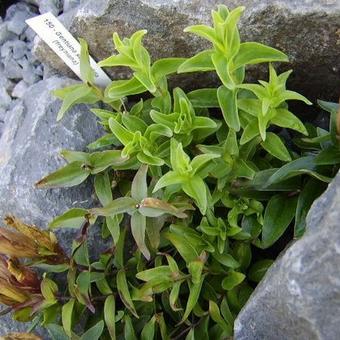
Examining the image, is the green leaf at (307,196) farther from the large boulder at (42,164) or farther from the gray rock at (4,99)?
the gray rock at (4,99)

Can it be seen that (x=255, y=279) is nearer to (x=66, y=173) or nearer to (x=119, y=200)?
(x=119, y=200)

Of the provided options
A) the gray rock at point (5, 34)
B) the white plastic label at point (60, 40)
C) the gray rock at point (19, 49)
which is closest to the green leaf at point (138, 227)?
the white plastic label at point (60, 40)

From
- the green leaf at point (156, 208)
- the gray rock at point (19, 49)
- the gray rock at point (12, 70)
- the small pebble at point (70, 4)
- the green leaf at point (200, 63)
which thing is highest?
the small pebble at point (70, 4)

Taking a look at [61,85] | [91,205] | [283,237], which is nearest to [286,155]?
[283,237]

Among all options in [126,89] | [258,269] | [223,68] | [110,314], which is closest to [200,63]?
[223,68]

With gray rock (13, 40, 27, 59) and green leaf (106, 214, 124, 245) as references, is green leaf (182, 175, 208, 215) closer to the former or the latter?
green leaf (106, 214, 124, 245)

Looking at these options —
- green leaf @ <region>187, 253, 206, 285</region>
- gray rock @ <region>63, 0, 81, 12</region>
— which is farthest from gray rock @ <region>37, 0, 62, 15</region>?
green leaf @ <region>187, 253, 206, 285</region>
